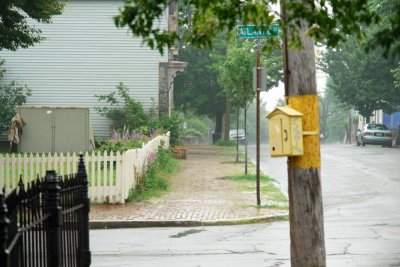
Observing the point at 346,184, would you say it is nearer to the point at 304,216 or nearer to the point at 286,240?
the point at 286,240

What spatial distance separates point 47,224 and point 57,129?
2354 centimetres

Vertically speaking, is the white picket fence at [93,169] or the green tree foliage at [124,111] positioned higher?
the green tree foliage at [124,111]

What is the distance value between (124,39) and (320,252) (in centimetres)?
2786

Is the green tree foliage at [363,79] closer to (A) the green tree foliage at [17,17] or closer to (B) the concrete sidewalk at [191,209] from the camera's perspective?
(B) the concrete sidewalk at [191,209]

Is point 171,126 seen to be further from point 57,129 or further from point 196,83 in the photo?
point 196,83

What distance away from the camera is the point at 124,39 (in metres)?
34.8

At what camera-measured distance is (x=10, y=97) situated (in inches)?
1344

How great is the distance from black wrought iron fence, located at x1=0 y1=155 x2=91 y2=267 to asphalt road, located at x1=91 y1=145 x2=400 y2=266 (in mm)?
2835

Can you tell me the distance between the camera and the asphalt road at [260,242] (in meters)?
10.5

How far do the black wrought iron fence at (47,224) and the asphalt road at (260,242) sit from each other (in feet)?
9.30

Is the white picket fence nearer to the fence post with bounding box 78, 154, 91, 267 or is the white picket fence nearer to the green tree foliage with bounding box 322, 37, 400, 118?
the fence post with bounding box 78, 154, 91, 267

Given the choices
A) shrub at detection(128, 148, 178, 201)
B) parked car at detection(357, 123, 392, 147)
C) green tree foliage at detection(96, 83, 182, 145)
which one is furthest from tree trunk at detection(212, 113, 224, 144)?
shrub at detection(128, 148, 178, 201)

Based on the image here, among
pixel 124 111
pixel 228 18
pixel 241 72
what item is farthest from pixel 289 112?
pixel 124 111

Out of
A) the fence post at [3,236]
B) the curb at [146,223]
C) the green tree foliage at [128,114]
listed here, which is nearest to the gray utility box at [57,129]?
the green tree foliage at [128,114]
